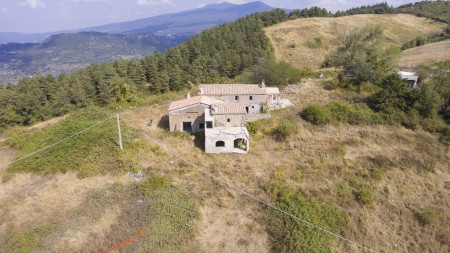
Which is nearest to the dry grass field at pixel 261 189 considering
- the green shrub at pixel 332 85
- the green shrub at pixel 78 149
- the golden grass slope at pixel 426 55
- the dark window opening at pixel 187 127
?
the green shrub at pixel 78 149

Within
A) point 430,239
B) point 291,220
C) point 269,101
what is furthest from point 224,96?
point 430,239

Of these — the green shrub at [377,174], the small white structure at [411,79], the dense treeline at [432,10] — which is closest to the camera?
the green shrub at [377,174]

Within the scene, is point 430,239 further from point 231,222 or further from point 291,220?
point 231,222

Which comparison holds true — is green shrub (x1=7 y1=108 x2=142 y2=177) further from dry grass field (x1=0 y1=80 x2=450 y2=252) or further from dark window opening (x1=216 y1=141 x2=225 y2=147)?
dark window opening (x1=216 y1=141 x2=225 y2=147)

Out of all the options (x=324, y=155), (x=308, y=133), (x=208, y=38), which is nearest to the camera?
(x=324, y=155)

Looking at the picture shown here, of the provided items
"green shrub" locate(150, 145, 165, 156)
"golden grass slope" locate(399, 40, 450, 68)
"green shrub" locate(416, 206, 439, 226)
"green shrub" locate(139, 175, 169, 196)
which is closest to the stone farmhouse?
"green shrub" locate(150, 145, 165, 156)

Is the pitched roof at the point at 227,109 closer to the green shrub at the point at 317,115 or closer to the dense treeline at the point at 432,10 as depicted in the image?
the green shrub at the point at 317,115
